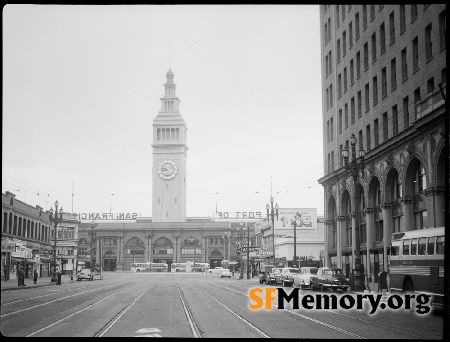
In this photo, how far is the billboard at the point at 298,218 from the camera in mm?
102731

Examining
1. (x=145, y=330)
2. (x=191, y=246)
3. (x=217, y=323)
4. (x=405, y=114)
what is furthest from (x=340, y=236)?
(x=191, y=246)

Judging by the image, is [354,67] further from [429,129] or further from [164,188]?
[164,188]

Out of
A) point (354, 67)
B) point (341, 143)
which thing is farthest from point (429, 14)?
point (341, 143)

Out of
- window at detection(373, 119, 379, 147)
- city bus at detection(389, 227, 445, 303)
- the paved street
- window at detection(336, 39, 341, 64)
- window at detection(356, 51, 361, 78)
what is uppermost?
window at detection(336, 39, 341, 64)

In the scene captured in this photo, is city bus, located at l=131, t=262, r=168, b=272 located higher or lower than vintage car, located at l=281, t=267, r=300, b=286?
lower

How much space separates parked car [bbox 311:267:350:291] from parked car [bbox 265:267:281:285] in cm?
921

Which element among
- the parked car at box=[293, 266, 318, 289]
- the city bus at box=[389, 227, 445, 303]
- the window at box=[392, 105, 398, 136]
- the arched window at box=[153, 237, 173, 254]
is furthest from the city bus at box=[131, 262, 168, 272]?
the city bus at box=[389, 227, 445, 303]

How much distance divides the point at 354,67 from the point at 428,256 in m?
25.9

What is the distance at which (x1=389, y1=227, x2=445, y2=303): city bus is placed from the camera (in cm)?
2399

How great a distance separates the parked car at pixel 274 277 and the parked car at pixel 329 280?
9.21 meters

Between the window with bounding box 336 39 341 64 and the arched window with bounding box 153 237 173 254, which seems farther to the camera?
the arched window with bounding box 153 237 173 254

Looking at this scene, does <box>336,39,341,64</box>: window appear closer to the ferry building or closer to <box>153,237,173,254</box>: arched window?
the ferry building

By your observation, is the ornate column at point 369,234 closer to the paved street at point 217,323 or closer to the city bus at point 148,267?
the paved street at point 217,323

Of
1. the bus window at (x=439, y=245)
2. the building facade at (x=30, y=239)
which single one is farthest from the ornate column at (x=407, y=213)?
the building facade at (x=30, y=239)
